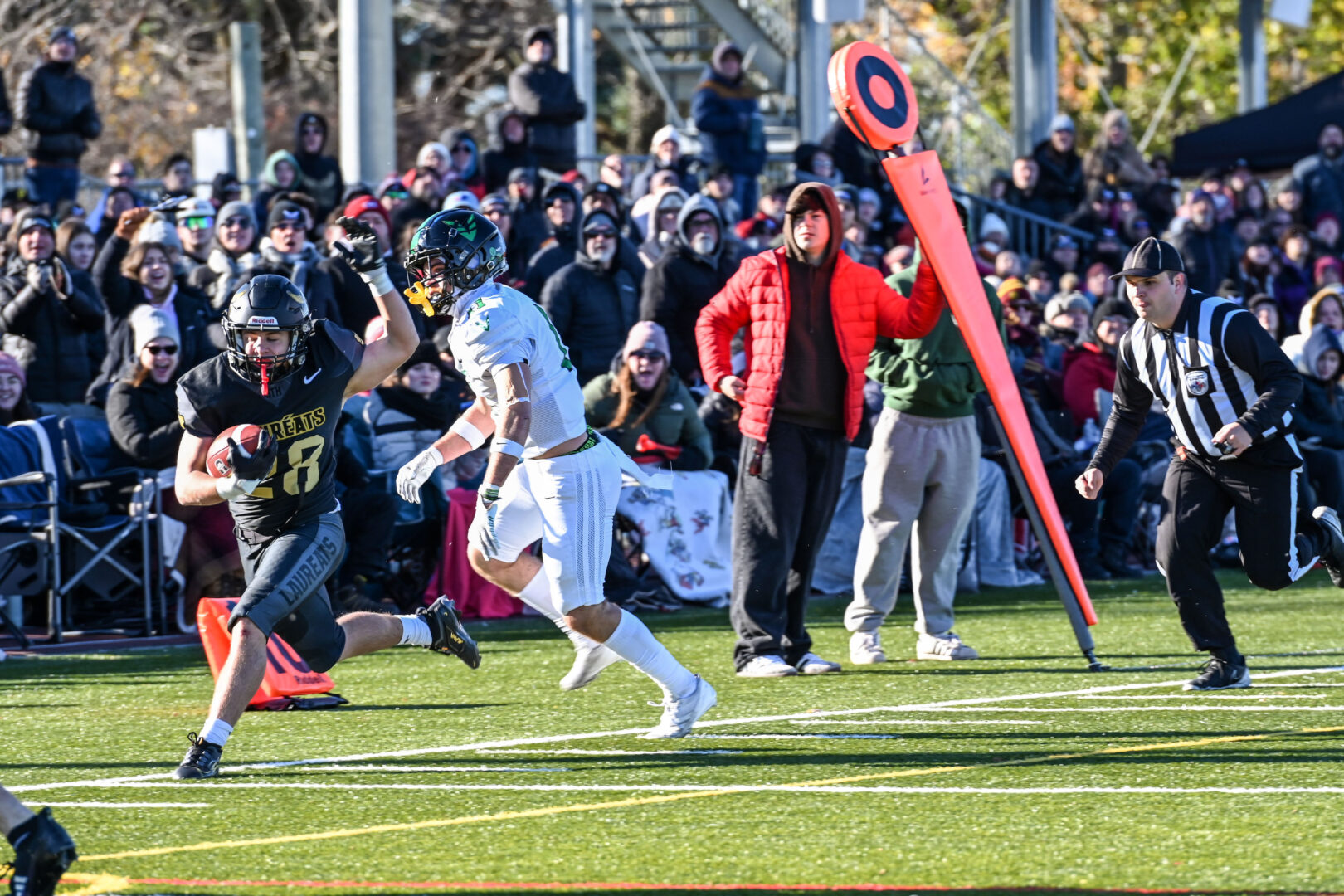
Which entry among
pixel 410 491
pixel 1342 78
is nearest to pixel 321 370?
pixel 410 491

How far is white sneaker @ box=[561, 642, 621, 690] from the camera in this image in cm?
810

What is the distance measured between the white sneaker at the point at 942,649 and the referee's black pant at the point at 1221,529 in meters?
1.67

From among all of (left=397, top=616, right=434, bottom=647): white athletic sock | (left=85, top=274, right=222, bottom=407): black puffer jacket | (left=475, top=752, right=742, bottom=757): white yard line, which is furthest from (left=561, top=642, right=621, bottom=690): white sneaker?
(left=85, top=274, right=222, bottom=407): black puffer jacket

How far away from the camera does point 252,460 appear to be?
6707mm

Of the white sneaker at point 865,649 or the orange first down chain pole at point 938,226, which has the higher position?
the orange first down chain pole at point 938,226

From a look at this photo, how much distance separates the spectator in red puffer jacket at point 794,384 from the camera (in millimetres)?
9609

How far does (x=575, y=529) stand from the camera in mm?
7582

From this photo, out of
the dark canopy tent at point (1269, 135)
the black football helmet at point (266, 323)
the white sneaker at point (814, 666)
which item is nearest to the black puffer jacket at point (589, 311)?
the white sneaker at point (814, 666)

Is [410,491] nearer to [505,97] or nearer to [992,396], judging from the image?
[992,396]

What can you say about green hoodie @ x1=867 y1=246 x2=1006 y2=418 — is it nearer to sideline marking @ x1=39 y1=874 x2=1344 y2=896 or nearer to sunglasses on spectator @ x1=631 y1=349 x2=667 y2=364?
sunglasses on spectator @ x1=631 y1=349 x2=667 y2=364

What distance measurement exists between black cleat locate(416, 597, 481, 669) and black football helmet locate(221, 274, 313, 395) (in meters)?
1.42

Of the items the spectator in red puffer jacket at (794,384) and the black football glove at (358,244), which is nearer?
the black football glove at (358,244)

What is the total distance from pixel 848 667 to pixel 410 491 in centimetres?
313

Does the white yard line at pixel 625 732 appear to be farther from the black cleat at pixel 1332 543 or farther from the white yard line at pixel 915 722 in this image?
the black cleat at pixel 1332 543
